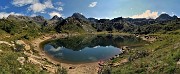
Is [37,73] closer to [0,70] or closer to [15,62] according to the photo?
[15,62]

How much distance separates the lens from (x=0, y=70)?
5691cm

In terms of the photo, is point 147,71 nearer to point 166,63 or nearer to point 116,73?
point 166,63

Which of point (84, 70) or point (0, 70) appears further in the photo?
point (84, 70)

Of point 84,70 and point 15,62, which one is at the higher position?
point 15,62

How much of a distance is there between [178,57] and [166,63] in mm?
2875

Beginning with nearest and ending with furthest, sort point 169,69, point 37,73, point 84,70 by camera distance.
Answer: point 169,69 → point 37,73 → point 84,70

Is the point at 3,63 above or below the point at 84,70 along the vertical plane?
above

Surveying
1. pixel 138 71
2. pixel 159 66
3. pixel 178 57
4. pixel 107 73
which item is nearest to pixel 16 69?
pixel 107 73

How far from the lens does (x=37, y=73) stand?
215 feet

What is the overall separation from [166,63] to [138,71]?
6.68 m

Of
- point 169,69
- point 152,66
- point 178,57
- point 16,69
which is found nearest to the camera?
point 169,69

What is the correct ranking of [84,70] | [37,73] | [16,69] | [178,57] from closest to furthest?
[178,57]
[16,69]
[37,73]
[84,70]

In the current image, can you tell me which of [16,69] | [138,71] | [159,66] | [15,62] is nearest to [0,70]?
[16,69]

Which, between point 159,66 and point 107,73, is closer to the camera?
point 159,66
